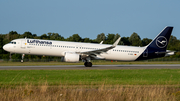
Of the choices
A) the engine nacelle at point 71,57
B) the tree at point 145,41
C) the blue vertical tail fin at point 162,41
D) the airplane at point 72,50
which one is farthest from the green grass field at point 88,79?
the tree at point 145,41

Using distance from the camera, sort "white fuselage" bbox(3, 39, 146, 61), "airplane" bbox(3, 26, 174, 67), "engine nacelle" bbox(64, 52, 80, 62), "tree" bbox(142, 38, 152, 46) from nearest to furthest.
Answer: "engine nacelle" bbox(64, 52, 80, 62) → "airplane" bbox(3, 26, 174, 67) → "white fuselage" bbox(3, 39, 146, 61) → "tree" bbox(142, 38, 152, 46)

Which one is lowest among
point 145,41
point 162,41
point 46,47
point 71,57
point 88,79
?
point 88,79

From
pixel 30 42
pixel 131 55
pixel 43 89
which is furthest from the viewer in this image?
pixel 131 55

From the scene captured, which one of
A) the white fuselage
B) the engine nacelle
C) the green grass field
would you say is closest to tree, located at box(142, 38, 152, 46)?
the white fuselage

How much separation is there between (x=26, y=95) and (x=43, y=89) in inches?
45.2

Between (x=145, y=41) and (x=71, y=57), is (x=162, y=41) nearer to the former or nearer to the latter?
(x=71, y=57)

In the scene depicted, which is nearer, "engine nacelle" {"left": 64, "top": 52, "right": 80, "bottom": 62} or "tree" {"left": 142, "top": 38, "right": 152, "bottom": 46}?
"engine nacelle" {"left": 64, "top": 52, "right": 80, "bottom": 62}

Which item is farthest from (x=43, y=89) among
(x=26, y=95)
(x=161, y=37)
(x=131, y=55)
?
(x=161, y=37)

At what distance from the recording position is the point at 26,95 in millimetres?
9875

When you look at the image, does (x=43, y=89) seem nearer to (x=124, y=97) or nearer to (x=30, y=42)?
(x=124, y=97)

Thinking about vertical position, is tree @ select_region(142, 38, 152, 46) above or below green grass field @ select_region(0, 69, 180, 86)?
above

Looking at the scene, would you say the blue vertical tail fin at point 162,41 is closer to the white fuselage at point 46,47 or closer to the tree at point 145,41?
the white fuselage at point 46,47

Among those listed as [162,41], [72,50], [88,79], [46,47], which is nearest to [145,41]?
[162,41]

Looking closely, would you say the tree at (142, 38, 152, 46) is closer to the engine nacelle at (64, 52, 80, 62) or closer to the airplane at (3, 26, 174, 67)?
the airplane at (3, 26, 174, 67)
